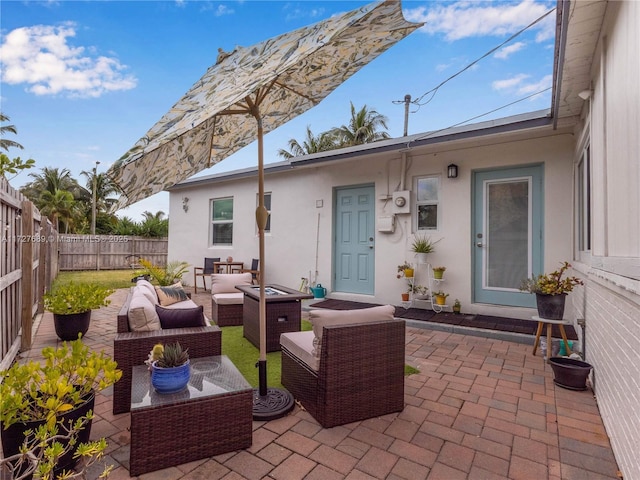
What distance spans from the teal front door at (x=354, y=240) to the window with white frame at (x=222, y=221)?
3281 millimetres

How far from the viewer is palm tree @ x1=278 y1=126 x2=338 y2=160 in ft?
64.6

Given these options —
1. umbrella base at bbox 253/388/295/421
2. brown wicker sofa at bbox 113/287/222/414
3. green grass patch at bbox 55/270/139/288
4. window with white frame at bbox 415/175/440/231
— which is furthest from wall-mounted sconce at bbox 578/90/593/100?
green grass patch at bbox 55/270/139/288

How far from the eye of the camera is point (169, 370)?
76.0 inches

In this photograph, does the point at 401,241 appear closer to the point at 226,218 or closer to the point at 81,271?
the point at 226,218

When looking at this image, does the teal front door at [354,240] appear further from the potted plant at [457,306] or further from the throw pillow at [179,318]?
the throw pillow at [179,318]

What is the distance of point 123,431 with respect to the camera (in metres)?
2.17

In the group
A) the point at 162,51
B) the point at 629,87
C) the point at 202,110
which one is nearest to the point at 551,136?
the point at 629,87

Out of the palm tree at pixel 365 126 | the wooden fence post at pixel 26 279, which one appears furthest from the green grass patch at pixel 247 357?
the palm tree at pixel 365 126

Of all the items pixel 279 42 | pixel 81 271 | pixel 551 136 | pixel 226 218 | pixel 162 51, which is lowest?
pixel 81 271

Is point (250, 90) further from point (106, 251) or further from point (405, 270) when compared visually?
point (106, 251)

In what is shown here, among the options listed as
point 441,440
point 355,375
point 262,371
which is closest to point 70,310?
point 262,371

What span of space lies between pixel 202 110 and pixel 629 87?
2284 millimetres

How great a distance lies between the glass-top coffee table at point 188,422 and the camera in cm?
176

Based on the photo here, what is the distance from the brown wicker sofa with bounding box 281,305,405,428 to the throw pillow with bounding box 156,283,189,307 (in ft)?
8.89
